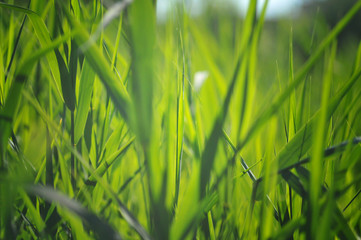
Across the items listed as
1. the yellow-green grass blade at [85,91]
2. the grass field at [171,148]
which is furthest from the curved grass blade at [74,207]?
the yellow-green grass blade at [85,91]

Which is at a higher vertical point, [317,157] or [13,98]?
[13,98]

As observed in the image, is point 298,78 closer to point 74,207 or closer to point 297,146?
point 297,146

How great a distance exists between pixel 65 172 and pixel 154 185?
0.15 m

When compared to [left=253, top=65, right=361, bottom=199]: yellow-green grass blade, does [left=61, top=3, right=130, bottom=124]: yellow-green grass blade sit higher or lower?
higher

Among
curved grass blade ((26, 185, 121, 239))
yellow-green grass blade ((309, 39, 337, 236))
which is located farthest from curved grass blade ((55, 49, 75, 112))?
yellow-green grass blade ((309, 39, 337, 236))

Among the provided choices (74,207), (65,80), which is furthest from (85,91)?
(74,207)

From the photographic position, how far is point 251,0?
0.23 metres

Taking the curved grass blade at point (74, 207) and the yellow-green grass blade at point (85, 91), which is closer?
the curved grass blade at point (74, 207)

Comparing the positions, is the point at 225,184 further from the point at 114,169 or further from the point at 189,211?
the point at 114,169

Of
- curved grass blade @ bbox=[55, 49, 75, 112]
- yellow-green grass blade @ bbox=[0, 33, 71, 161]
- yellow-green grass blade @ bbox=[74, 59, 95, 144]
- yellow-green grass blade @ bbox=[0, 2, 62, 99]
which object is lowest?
yellow-green grass blade @ bbox=[0, 33, 71, 161]

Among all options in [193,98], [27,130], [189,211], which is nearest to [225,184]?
[189,211]

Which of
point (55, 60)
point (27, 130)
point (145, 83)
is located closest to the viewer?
point (145, 83)

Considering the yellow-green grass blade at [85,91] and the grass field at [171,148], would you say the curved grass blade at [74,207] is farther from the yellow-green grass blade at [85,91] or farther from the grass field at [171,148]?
the yellow-green grass blade at [85,91]

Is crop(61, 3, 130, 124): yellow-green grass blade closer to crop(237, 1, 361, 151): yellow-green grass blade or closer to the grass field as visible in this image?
the grass field
